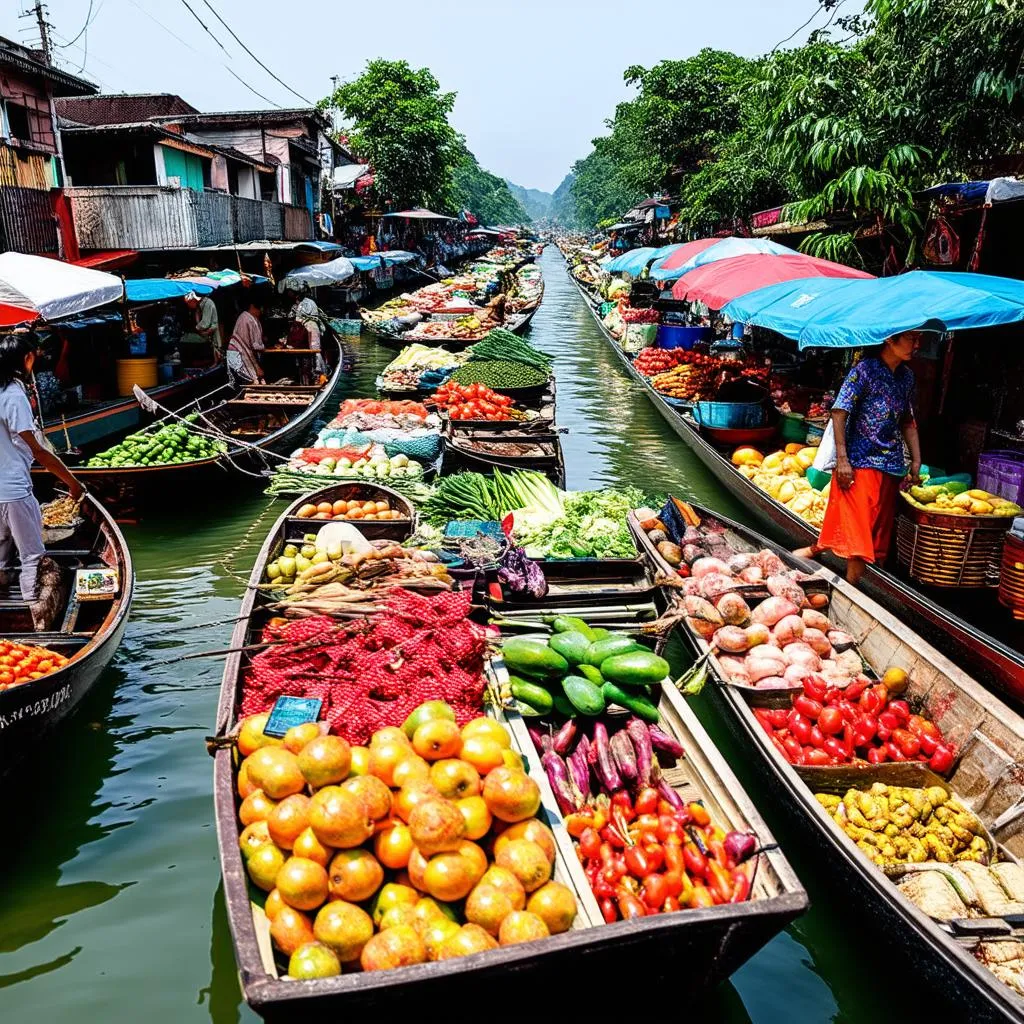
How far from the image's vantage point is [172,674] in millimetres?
6238

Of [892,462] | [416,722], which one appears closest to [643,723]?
[416,722]

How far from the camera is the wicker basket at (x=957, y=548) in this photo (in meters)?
5.76

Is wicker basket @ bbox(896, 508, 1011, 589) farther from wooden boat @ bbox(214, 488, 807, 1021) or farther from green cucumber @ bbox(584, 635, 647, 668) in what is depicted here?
wooden boat @ bbox(214, 488, 807, 1021)

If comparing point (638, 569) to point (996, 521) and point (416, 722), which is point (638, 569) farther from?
point (416, 722)

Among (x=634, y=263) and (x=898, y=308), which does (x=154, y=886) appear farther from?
(x=634, y=263)

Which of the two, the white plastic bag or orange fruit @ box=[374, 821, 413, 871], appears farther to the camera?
the white plastic bag

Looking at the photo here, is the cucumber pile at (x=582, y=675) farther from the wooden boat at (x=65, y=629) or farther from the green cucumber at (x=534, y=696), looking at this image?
the wooden boat at (x=65, y=629)

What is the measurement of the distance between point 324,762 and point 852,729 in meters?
Result: 3.23

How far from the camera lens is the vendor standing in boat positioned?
596cm

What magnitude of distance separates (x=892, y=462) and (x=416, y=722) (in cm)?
460

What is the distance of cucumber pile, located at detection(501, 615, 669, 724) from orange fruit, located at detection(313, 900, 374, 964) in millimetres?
1703

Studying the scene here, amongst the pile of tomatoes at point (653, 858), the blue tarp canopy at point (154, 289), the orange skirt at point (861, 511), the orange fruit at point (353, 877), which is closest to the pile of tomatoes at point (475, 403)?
the blue tarp canopy at point (154, 289)

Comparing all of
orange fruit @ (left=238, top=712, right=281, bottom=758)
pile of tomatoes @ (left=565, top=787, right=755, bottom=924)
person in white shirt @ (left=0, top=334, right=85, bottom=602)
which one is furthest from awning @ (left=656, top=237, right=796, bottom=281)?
orange fruit @ (left=238, top=712, right=281, bottom=758)

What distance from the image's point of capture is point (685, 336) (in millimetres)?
18469
